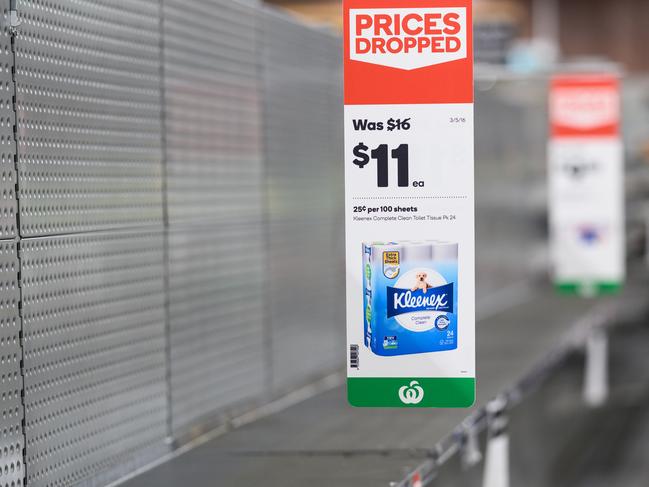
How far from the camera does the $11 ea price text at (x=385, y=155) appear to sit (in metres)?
3.28

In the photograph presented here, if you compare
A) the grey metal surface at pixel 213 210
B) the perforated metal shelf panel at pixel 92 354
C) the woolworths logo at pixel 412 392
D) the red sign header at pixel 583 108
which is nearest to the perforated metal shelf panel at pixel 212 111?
the grey metal surface at pixel 213 210

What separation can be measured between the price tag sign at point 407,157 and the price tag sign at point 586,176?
5470 mm

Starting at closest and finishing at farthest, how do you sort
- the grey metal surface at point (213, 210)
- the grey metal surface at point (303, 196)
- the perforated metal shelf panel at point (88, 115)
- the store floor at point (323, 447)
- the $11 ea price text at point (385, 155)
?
the $11 ea price text at point (385, 155) → the perforated metal shelf panel at point (88, 115) → the store floor at point (323, 447) → the grey metal surface at point (213, 210) → the grey metal surface at point (303, 196)

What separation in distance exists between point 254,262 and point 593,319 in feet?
12.6

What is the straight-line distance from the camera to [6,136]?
3.31 m

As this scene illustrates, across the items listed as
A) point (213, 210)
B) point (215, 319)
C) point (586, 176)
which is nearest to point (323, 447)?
point (215, 319)

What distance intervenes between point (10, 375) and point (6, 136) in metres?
0.62

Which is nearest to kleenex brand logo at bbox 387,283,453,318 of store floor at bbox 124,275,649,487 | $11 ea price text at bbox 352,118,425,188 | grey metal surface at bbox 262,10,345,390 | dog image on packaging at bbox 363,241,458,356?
dog image on packaging at bbox 363,241,458,356

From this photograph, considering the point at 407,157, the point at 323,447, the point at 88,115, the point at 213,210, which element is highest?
the point at 88,115

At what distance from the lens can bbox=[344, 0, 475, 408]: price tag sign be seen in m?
3.28

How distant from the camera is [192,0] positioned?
4758mm

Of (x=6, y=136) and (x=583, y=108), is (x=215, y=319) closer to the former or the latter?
(x=6, y=136)

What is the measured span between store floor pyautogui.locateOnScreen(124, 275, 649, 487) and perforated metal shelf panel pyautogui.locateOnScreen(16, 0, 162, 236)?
825 mm

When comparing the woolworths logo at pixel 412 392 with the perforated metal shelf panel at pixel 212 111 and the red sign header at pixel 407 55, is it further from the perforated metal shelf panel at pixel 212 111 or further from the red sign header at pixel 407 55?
the perforated metal shelf panel at pixel 212 111
